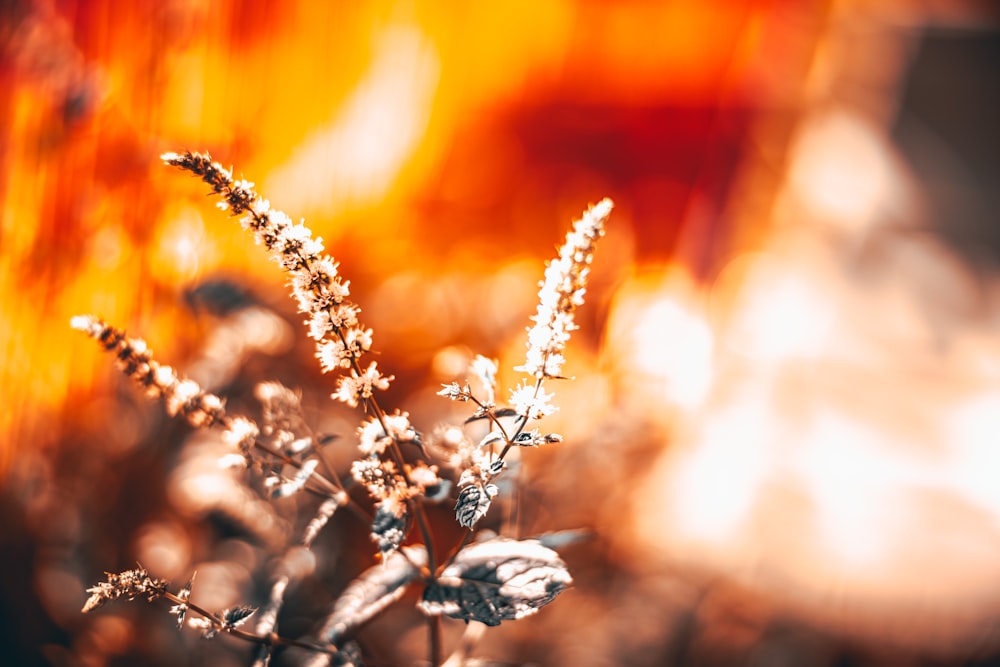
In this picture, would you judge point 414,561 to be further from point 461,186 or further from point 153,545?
point 461,186

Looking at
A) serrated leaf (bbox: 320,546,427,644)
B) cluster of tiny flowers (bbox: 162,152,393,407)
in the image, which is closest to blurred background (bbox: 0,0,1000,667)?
serrated leaf (bbox: 320,546,427,644)

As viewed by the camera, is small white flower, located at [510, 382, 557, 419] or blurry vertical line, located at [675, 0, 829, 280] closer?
small white flower, located at [510, 382, 557, 419]

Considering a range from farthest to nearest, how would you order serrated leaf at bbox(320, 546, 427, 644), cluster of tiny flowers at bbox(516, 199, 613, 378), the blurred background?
the blurred background < serrated leaf at bbox(320, 546, 427, 644) < cluster of tiny flowers at bbox(516, 199, 613, 378)

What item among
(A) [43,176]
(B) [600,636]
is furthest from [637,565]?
(A) [43,176]

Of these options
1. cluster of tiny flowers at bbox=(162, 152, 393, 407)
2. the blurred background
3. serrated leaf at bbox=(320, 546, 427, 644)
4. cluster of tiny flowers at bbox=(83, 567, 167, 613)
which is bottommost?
cluster of tiny flowers at bbox=(83, 567, 167, 613)

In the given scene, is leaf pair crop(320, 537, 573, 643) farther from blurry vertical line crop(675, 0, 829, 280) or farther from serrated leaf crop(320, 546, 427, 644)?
blurry vertical line crop(675, 0, 829, 280)

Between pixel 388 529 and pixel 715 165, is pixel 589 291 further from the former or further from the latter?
pixel 388 529
